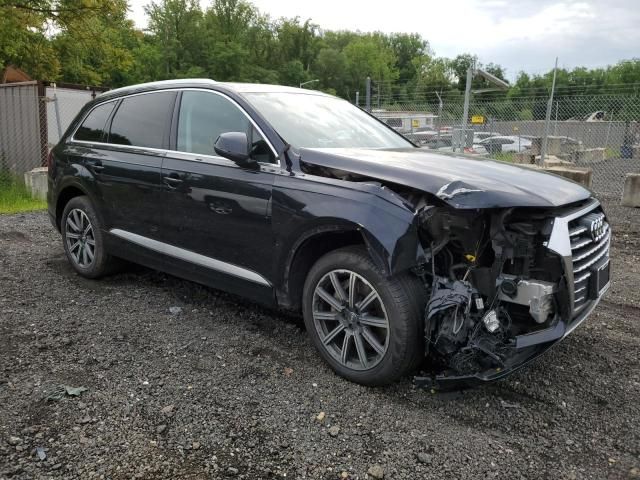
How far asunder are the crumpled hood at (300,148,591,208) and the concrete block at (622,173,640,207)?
6.64 m

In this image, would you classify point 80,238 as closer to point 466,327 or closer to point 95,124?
point 95,124

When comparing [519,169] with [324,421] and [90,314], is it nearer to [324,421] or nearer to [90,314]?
[324,421]

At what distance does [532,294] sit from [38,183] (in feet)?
32.8

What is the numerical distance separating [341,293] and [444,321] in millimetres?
648

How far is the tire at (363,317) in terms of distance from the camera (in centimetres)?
301

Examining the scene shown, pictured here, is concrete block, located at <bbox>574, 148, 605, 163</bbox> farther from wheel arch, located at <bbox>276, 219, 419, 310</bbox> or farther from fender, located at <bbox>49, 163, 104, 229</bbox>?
wheel arch, located at <bbox>276, 219, 419, 310</bbox>

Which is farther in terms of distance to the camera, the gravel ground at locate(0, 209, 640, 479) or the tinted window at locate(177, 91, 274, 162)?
the tinted window at locate(177, 91, 274, 162)

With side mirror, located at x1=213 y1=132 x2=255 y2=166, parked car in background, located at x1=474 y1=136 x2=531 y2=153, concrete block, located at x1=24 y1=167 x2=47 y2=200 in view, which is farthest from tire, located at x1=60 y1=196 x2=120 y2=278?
parked car in background, located at x1=474 y1=136 x2=531 y2=153

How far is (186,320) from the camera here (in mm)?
4293

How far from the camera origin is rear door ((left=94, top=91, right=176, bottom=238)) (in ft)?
14.2

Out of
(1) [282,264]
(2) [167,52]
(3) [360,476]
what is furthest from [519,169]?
(2) [167,52]

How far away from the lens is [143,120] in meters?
4.59

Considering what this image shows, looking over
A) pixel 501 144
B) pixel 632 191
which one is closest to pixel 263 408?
pixel 632 191

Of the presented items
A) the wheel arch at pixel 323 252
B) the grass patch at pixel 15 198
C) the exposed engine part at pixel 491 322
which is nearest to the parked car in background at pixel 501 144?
the grass patch at pixel 15 198
